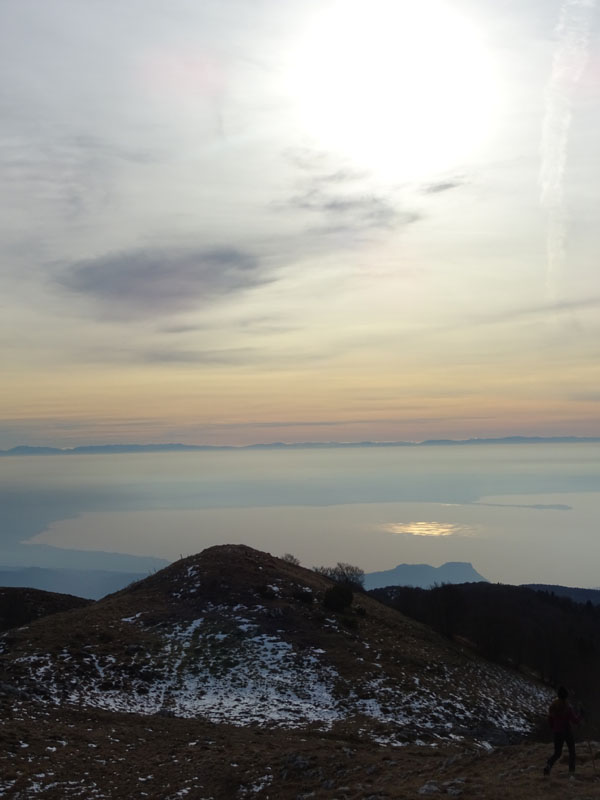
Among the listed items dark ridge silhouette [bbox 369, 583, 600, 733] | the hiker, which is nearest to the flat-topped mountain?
dark ridge silhouette [bbox 369, 583, 600, 733]

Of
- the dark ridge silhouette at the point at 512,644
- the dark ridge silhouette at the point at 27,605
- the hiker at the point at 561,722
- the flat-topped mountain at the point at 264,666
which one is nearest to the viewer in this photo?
the hiker at the point at 561,722

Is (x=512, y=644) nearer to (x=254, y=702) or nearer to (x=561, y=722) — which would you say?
(x=254, y=702)

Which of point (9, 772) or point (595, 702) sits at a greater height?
point (9, 772)

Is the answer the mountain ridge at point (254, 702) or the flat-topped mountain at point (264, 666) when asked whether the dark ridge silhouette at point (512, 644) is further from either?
the flat-topped mountain at point (264, 666)

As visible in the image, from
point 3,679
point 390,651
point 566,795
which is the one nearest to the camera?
point 566,795

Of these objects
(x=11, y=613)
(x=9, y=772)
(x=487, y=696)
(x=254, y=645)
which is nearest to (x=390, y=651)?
(x=487, y=696)

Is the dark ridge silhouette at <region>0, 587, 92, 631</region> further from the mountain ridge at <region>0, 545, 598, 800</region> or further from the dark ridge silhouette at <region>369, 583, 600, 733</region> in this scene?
the dark ridge silhouette at <region>369, 583, 600, 733</region>

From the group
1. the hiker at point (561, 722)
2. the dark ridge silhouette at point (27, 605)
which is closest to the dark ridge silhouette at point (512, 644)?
the hiker at point (561, 722)

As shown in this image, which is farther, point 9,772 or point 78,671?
point 78,671

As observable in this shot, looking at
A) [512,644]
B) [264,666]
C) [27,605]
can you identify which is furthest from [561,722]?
[27,605]

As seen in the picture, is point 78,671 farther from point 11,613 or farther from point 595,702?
point 595,702
